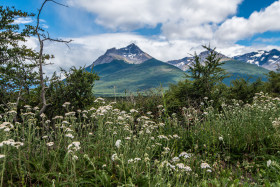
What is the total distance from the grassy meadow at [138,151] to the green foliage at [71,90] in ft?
5.86

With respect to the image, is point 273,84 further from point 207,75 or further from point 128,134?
point 128,134

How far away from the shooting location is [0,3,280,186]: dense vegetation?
273cm

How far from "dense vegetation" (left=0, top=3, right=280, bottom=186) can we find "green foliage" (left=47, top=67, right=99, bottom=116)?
4 cm

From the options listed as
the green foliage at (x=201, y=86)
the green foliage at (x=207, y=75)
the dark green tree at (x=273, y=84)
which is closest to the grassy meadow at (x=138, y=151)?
the green foliage at (x=201, y=86)

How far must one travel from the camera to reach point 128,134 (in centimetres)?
451

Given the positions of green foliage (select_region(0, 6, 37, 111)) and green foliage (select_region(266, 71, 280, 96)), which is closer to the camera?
green foliage (select_region(0, 6, 37, 111))

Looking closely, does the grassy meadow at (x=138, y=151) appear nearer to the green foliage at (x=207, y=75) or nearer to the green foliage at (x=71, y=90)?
the green foliage at (x=71, y=90)

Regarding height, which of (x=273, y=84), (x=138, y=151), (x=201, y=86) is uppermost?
(x=201, y=86)

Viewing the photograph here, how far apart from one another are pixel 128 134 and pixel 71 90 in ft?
11.0

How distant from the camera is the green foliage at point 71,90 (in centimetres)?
664

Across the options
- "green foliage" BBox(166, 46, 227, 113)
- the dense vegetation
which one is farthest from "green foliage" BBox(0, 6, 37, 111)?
"green foliage" BBox(166, 46, 227, 113)

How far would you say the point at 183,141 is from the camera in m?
4.98

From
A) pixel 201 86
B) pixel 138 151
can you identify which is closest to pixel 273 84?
pixel 201 86

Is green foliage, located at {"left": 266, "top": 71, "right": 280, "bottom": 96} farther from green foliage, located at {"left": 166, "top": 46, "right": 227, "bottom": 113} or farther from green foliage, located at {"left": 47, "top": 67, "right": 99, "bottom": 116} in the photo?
green foliage, located at {"left": 47, "top": 67, "right": 99, "bottom": 116}
